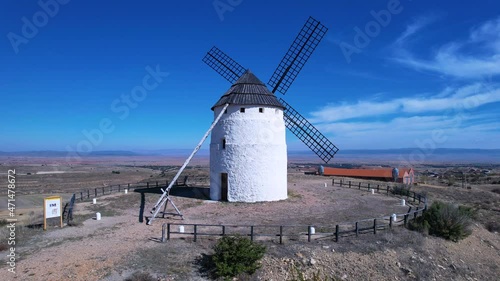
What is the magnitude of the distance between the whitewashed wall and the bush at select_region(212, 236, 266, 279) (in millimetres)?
9372

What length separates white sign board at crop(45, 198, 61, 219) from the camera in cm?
1451

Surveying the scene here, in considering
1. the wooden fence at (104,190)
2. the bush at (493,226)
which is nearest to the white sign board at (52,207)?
the wooden fence at (104,190)

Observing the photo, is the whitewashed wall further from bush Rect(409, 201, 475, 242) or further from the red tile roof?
the red tile roof

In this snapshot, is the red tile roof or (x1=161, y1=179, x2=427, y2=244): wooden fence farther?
the red tile roof

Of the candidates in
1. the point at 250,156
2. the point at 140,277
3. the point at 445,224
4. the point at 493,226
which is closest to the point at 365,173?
the point at 493,226

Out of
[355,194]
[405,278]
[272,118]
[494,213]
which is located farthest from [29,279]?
[494,213]

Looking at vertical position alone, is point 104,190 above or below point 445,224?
below

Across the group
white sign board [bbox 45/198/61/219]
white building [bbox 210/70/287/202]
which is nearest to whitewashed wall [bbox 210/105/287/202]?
white building [bbox 210/70/287/202]

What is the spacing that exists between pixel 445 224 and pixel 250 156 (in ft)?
35.2

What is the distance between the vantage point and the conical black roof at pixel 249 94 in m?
20.7

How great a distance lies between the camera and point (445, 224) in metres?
15.2

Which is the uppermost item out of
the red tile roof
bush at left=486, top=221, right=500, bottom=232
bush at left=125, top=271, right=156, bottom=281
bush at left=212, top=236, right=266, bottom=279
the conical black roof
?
the conical black roof

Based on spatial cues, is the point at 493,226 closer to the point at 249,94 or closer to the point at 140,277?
the point at 249,94

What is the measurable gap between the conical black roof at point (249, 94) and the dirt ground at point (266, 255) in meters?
6.78
